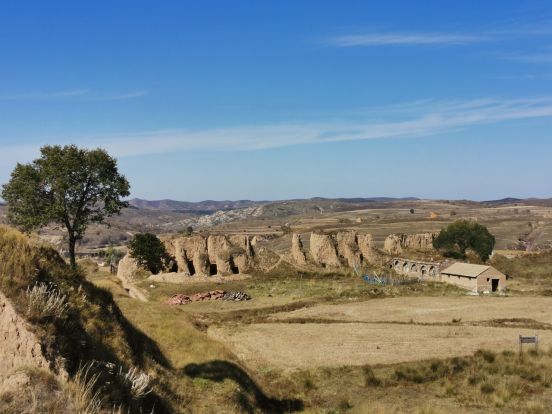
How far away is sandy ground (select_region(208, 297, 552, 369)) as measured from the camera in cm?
3014

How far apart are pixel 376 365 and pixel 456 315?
739 inches

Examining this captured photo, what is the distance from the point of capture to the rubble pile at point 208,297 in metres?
51.8

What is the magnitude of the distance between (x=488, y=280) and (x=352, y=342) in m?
31.5

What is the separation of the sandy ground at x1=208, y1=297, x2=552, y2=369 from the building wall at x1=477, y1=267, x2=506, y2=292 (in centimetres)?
670

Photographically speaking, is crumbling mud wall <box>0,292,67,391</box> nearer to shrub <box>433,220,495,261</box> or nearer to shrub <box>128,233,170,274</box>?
shrub <box>128,233,170,274</box>

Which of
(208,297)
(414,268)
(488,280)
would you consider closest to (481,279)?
(488,280)

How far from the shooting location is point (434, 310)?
46062mm

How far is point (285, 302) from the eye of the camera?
2020 inches

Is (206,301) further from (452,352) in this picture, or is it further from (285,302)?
(452,352)

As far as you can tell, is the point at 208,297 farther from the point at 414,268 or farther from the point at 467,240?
the point at 467,240

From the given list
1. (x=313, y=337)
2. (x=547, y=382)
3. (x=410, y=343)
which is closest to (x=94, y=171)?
(x=313, y=337)

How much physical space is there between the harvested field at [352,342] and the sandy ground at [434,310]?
12.1 feet

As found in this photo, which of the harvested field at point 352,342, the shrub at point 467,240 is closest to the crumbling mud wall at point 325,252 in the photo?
the harvested field at point 352,342

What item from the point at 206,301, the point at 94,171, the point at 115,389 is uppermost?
the point at 94,171
